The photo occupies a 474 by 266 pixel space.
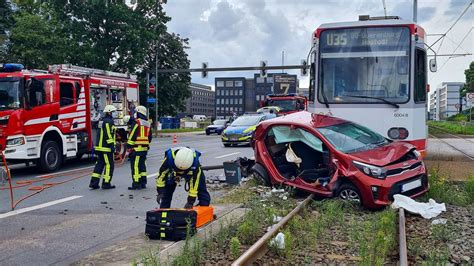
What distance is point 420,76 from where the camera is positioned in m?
10.3

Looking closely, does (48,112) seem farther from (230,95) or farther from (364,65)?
(230,95)

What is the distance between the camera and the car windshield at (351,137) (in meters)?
8.43

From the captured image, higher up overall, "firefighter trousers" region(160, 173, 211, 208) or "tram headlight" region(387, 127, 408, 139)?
"tram headlight" region(387, 127, 408, 139)

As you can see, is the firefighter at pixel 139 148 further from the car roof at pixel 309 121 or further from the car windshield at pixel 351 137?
the car windshield at pixel 351 137

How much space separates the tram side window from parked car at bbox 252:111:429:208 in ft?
5.24

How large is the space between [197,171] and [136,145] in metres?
4.33

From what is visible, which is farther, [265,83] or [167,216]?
[265,83]

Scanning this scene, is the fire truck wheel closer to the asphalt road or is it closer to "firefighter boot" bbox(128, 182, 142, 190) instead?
the asphalt road

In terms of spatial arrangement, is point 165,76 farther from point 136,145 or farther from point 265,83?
point 265,83

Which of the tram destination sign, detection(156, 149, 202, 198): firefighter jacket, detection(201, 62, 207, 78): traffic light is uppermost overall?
detection(201, 62, 207, 78): traffic light

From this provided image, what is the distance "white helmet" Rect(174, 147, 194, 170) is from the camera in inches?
243

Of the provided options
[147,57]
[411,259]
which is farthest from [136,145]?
[147,57]

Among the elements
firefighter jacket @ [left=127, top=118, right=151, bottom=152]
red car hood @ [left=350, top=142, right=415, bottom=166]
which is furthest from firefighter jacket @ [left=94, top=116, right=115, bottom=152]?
red car hood @ [left=350, top=142, right=415, bottom=166]

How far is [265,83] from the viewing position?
124 metres
